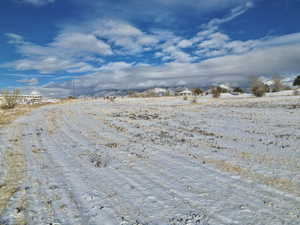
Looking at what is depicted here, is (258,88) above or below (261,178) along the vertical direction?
above

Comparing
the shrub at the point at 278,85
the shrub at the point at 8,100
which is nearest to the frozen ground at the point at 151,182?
the shrub at the point at 8,100

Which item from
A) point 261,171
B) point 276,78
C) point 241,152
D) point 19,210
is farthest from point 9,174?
point 276,78

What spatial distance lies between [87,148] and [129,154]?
1.81 m

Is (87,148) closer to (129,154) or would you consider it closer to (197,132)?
(129,154)

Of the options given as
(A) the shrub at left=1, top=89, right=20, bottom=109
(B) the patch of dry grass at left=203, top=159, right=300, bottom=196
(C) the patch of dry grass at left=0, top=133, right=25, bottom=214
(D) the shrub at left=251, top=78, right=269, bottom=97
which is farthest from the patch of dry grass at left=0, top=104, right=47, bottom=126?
(D) the shrub at left=251, top=78, right=269, bottom=97

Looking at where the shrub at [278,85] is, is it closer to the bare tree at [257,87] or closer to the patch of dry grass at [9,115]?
the bare tree at [257,87]

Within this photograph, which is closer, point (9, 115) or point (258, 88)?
point (9, 115)

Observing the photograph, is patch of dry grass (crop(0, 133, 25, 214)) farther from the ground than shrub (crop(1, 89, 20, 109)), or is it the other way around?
shrub (crop(1, 89, 20, 109))

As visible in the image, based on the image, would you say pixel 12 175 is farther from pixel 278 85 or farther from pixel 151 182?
pixel 278 85

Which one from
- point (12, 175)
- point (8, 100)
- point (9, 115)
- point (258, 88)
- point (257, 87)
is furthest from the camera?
point (257, 87)

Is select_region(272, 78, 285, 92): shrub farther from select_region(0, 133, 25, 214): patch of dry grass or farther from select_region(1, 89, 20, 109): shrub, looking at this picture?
select_region(0, 133, 25, 214): patch of dry grass

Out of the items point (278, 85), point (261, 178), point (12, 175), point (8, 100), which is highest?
point (278, 85)

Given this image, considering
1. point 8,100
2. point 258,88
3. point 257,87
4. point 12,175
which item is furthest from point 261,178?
point 257,87

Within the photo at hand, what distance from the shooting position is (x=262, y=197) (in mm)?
3961
